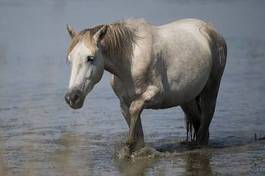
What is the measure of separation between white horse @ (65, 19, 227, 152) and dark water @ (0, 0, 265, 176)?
18.3 inches

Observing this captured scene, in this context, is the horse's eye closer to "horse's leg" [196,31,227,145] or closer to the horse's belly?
the horse's belly

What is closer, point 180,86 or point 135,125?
point 135,125

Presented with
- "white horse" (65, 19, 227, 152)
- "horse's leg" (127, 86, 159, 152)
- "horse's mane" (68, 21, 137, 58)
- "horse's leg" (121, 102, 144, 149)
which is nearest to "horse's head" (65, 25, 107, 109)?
"white horse" (65, 19, 227, 152)

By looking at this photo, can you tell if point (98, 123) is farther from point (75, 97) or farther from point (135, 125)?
point (75, 97)

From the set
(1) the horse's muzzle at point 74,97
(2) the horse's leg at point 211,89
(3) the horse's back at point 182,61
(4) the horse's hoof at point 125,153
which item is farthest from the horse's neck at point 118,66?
(2) the horse's leg at point 211,89

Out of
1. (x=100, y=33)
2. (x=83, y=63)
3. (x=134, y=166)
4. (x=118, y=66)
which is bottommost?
(x=134, y=166)

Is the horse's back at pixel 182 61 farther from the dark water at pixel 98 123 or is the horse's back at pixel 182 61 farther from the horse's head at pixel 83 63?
the horse's head at pixel 83 63

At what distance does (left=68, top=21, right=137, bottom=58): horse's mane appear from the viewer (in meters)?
9.20

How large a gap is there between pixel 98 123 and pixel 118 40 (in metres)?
3.08

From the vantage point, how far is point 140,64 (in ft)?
30.9

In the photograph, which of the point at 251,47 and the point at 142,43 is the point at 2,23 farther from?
the point at 142,43

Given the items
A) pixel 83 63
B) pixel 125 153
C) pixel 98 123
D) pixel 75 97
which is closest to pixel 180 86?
pixel 125 153

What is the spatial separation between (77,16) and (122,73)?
→ 66.1 ft

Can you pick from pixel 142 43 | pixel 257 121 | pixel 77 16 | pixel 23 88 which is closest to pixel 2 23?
pixel 77 16
